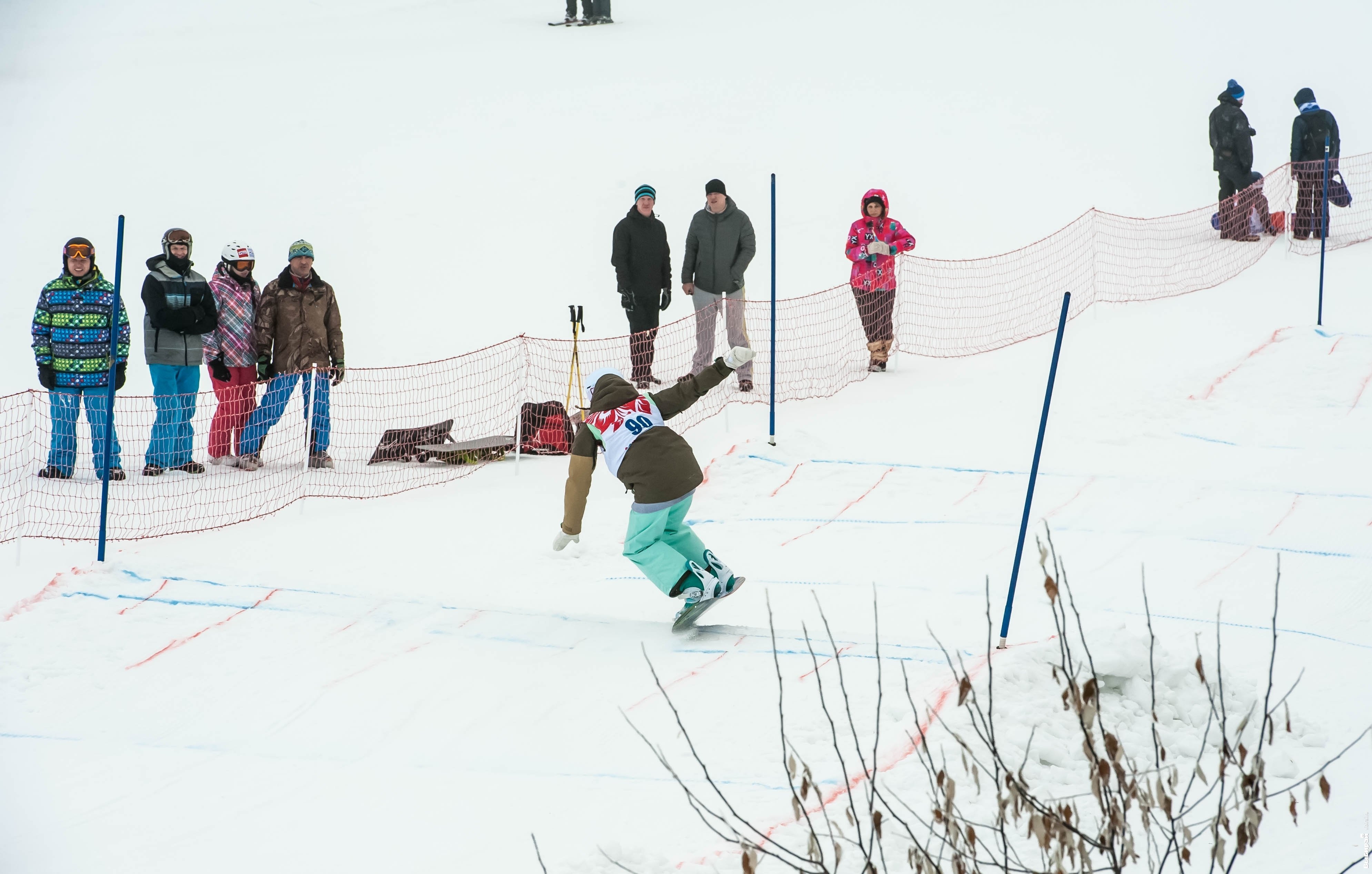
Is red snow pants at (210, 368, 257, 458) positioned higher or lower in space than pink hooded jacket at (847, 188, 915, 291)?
lower

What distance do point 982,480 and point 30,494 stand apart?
6.71 metres

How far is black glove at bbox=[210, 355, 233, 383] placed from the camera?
9.48m

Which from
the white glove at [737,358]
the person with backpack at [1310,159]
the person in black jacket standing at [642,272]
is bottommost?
the white glove at [737,358]

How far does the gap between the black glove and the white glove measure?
445cm

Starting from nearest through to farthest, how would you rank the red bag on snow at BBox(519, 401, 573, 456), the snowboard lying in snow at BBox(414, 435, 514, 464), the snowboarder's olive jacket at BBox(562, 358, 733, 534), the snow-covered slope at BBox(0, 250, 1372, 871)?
the snow-covered slope at BBox(0, 250, 1372, 871) → the snowboarder's olive jacket at BBox(562, 358, 733, 534) → the snowboard lying in snow at BBox(414, 435, 514, 464) → the red bag on snow at BBox(519, 401, 573, 456)

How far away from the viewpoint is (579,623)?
7.09m

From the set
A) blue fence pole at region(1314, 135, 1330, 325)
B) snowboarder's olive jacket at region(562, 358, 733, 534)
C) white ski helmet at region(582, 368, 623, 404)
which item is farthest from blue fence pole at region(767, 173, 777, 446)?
blue fence pole at region(1314, 135, 1330, 325)

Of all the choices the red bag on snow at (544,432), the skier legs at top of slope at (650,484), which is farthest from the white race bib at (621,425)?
the red bag on snow at (544,432)

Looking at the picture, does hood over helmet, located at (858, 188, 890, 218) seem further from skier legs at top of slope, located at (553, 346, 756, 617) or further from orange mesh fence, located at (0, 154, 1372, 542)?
skier legs at top of slope, located at (553, 346, 756, 617)

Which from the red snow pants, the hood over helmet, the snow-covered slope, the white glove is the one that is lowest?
the snow-covered slope

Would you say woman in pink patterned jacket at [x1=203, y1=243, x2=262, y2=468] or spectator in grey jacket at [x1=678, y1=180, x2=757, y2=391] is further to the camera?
spectator in grey jacket at [x1=678, y1=180, x2=757, y2=391]

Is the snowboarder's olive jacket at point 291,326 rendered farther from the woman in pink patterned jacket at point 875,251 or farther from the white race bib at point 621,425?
the woman in pink patterned jacket at point 875,251

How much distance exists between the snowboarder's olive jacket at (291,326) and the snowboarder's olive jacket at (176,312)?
37 centimetres

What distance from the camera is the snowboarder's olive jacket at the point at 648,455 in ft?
21.2
